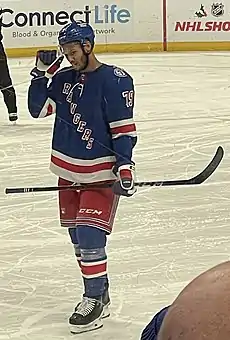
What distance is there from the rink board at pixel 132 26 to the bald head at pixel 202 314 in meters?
9.84

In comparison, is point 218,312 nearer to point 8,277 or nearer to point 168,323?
point 168,323

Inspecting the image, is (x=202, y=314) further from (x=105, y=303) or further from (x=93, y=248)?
(x=105, y=303)

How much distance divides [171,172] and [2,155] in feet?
3.71

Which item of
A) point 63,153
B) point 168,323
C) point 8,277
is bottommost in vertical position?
point 8,277

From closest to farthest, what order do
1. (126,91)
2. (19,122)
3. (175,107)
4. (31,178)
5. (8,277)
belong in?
(126,91)
(8,277)
(31,178)
(19,122)
(175,107)

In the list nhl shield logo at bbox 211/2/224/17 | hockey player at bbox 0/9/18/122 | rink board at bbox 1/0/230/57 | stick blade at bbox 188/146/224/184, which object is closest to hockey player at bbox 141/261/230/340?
stick blade at bbox 188/146/224/184

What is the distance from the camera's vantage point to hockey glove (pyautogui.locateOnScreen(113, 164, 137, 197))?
7.75 feet

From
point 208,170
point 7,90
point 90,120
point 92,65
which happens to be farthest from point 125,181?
point 7,90

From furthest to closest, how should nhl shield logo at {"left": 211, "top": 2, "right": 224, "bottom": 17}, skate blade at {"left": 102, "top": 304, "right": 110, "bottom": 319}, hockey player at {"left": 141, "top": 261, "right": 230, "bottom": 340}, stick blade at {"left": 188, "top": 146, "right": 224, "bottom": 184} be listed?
nhl shield logo at {"left": 211, "top": 2, "right": 224, "bottom": 17} → stick blade at {"left": 188, "top": 146, "right": 224, "bottom": 184} → skate blade at {"left": 102, "top": 304, "right": 110, "bottom": 319} → hockey player at {"left": 141, "top": 261, "right": 230, "bottom": 340}

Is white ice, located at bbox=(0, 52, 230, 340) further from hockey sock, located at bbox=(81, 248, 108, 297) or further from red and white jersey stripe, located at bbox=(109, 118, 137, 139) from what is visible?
red and white jersey stripe, located at bbox=(109, 118, 137, 139)

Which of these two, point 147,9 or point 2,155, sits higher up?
point 2,155

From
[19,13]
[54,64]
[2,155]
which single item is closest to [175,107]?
[2,155]

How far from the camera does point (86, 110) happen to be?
2387 millimetres

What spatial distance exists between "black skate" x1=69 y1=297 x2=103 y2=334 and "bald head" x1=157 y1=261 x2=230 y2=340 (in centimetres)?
195
